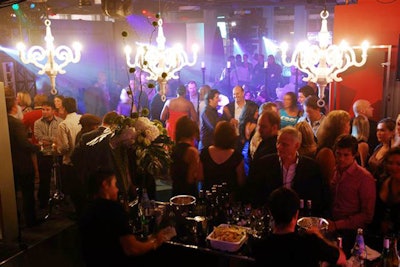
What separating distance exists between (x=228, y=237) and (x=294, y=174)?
2.80 ft

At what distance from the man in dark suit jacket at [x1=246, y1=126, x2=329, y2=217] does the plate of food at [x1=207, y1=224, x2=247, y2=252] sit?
24.3 inches

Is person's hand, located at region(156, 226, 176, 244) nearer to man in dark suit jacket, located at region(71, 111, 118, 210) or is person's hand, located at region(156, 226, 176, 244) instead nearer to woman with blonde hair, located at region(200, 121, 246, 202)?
woman with blonde hair, located at region(200, 121, 246, 202)

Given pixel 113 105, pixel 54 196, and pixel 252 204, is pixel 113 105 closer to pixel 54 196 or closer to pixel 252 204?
pixel 54 196

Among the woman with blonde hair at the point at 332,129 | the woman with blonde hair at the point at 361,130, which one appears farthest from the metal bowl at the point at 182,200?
the woman with blonde hair at the point at 361,130

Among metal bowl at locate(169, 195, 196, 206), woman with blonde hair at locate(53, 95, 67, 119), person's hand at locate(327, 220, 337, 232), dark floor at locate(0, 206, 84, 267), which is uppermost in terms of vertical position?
woman with blonde hair at locate(53, 95, 67, 119)

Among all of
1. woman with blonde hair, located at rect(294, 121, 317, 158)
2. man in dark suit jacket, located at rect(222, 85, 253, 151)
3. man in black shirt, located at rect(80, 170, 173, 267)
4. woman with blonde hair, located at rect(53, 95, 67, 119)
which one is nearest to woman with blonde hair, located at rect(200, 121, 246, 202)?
woman with blonde hair, located at rect(294, 121, 317, 158)

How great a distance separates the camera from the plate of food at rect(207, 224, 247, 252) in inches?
96.6

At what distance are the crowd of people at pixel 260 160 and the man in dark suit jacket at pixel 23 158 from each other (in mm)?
11

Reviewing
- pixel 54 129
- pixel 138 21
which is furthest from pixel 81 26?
pixel 54 129

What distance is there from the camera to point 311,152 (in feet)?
11.3

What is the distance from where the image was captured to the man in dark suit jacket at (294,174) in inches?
117

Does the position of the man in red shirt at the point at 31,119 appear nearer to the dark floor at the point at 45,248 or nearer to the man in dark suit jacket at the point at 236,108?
the dark floor at the point at 45,248

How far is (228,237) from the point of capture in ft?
8.27

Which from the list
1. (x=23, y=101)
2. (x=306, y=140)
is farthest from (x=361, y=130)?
(x=23, y=101)
